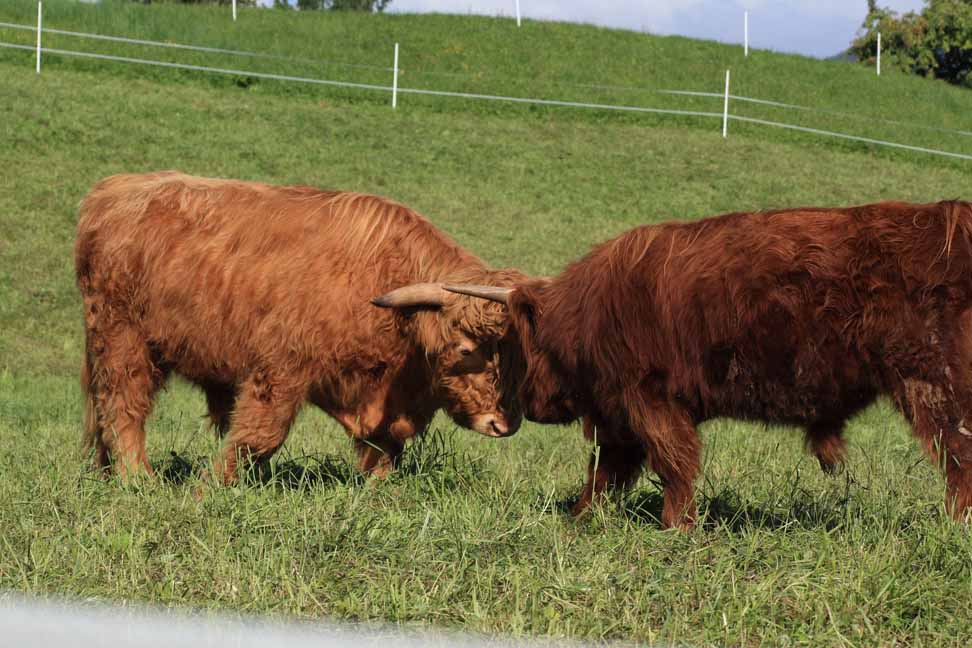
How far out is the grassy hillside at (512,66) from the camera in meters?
24.9

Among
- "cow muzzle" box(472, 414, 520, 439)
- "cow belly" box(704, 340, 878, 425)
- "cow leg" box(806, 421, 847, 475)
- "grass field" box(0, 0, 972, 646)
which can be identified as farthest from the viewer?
"cow muzzle" box(472, 414, 520, 439)

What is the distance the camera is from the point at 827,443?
4.75 m

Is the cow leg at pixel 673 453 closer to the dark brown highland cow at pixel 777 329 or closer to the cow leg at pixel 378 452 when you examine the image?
the dark brown highland cow at pixel 777 329

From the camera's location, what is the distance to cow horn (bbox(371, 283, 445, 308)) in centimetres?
538

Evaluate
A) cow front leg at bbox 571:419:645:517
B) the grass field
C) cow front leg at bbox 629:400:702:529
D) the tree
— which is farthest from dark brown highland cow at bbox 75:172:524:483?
the tree

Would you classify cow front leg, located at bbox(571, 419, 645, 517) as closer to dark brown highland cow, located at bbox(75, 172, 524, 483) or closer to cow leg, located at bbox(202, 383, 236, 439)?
dark brown highland cow, located at bbox(75, 172, 524, 483)

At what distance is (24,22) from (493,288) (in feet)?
77.5

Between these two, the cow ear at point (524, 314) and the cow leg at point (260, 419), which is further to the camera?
the cow leg at point (260, 419)

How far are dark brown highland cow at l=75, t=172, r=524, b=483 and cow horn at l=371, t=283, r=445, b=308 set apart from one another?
10 mm

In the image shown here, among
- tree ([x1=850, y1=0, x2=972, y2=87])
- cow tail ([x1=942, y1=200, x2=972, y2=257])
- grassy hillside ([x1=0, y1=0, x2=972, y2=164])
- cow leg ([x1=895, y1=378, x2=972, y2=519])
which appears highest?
tree ([x1=850, y1=0, x2=972, y2=87])

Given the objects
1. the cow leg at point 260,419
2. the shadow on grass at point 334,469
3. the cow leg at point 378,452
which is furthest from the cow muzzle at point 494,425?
the cow leg at point 260,419

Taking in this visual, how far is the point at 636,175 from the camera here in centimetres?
2098

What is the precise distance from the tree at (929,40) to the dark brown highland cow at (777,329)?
146 feet

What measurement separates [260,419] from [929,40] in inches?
1860
